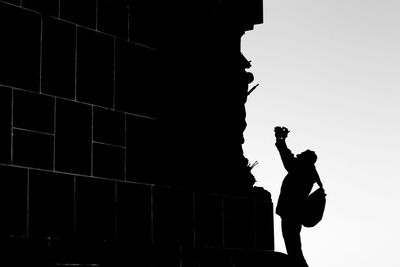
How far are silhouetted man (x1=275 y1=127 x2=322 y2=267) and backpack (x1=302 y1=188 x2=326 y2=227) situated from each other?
10 cm

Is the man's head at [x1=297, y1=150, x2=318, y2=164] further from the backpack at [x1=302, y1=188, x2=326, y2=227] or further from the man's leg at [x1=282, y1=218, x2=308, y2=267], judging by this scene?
the man's leg at [x1=282, y1=218, x2=308, y2=267]

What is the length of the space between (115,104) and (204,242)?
125 inches

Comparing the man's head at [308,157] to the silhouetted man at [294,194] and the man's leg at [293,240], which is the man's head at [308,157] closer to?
the silhouetted man at [294,194]

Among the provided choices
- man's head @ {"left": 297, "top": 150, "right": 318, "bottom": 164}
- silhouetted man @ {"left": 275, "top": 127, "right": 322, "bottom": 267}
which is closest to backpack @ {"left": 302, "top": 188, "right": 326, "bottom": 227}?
silhouetted man @ {"left": 275, "top": 127, "right": 322, "bottom": 267}

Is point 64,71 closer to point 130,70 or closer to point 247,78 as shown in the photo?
point 130,70

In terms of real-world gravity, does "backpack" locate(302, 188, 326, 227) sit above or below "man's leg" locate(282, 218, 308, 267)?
above

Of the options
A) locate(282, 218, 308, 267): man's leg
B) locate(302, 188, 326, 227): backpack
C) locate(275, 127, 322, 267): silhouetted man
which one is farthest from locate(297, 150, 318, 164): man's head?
locate(282, 218, 308, 267): man's leg

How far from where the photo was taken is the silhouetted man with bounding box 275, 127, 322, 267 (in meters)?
21.4

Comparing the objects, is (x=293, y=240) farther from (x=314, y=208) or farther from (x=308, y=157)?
(x=308, y=157)

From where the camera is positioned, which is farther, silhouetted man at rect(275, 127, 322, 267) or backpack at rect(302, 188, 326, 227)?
backpack at rect(302, 188, 326, 227)

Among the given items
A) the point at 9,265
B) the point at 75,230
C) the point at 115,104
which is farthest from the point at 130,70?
the point at 9,265

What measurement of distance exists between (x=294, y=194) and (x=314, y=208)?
17.4 inches

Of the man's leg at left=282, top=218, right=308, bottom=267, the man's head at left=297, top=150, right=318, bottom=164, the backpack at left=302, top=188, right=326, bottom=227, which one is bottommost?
the man's leg at left=282, top=218, right=308, bottom=267

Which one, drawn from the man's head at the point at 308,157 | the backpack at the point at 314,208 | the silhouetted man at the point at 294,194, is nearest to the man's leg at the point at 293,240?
the silhouetted man at the point at 294,194
